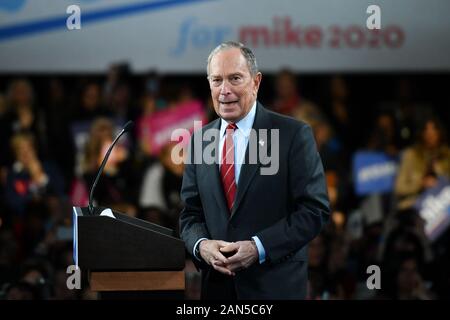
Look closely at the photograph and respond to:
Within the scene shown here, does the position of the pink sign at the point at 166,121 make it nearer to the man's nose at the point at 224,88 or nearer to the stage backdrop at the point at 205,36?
the stage backdrop at the point at 205,36

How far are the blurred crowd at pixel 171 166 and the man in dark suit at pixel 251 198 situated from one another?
88.0 inches

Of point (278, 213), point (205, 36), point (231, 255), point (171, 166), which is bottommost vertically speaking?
point (231, 255)

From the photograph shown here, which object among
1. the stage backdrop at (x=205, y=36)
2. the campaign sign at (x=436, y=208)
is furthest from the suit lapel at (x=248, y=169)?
the stage backdrop at (x=205, y=36)

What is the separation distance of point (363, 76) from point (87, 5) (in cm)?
260

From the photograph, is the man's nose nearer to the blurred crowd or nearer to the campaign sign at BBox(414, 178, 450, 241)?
the blurred crowd

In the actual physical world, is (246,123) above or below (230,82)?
below

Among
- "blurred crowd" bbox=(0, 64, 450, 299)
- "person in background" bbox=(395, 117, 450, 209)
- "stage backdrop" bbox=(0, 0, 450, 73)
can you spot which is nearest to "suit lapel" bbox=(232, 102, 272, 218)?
"blurred crowd" bbox=(0, 64, 450, 299)

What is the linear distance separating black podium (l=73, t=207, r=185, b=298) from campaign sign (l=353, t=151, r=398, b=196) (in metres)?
4.68

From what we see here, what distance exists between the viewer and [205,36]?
9.31 metres

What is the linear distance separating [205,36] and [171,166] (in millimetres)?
1365

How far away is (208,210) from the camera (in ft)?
13.6

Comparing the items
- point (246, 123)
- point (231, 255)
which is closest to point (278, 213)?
point (231, 255)

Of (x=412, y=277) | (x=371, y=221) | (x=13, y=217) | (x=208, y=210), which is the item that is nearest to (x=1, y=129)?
(x=13, y=217)

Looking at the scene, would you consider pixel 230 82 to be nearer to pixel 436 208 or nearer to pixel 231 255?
pixel 231 255
